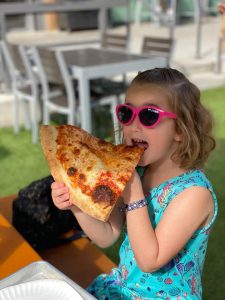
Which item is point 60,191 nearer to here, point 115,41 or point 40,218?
point 40,218

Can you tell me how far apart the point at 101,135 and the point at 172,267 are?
4.31 m

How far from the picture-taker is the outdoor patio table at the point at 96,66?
4.74 m

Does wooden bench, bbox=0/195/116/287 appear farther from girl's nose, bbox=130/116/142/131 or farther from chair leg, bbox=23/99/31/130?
chair leg, bbox=23/99/31/130

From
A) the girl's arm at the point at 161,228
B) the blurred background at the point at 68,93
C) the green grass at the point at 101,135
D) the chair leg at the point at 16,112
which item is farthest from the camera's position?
the chair leg at the point at 16,112

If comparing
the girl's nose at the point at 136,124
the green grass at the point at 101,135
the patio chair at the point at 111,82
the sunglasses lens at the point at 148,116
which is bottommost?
the green grass at the point at 101,135

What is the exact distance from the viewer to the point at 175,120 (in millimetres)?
1446

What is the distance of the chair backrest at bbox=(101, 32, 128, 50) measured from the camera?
7.36m

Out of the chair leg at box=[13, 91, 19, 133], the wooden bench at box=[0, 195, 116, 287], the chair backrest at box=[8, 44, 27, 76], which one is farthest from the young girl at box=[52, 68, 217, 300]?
the chair leg at box=[13, 91, 19, 133]

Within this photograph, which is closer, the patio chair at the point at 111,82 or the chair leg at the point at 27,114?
the patio chair at the point at 111,82

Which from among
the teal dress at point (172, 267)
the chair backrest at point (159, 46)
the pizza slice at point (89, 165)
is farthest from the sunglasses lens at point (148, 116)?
the chair backrest at point (159, 46)

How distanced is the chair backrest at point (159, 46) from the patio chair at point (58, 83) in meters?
1.46

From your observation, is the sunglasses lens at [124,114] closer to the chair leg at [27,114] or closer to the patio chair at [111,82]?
the patio chair at [111,82]

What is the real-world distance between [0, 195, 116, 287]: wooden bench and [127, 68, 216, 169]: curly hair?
0.77m

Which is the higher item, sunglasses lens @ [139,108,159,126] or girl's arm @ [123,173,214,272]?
sunglasses lens @ [139,108,159,126]
